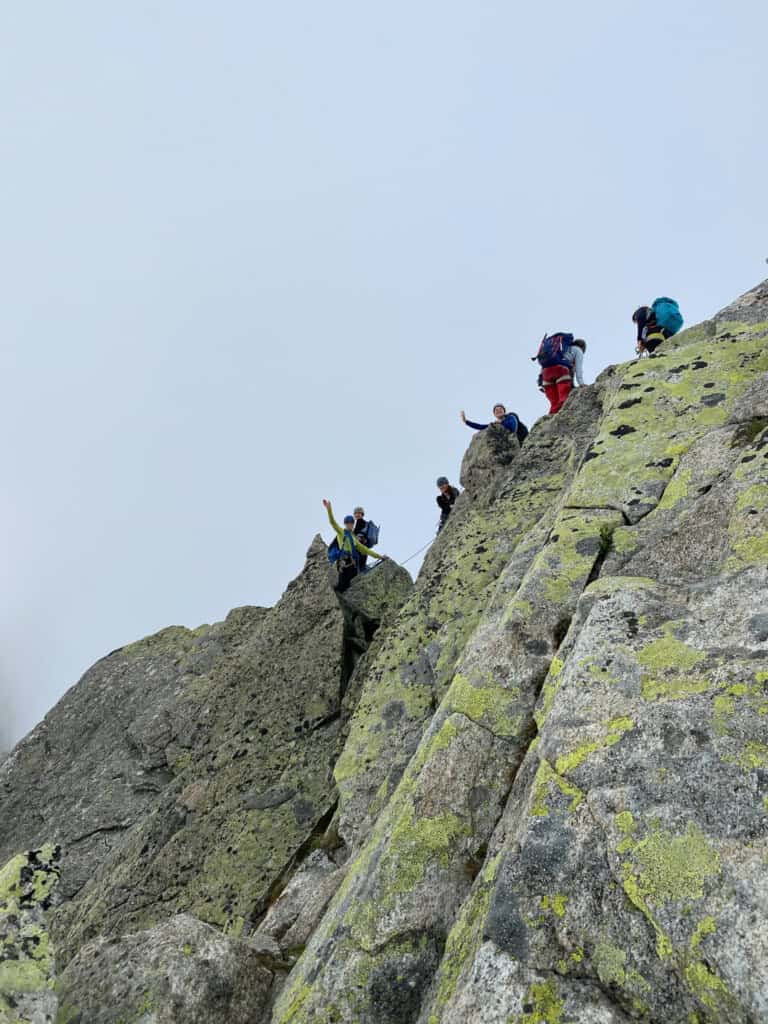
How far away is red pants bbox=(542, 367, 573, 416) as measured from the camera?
916 inches

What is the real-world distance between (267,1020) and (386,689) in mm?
6732

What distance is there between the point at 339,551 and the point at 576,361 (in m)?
9.96

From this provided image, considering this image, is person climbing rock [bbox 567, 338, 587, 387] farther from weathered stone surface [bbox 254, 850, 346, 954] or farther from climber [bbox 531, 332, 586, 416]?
weathered stone surface [bbox 254, 850, 346, 954]

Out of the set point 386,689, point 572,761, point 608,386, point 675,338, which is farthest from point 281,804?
point 675,338

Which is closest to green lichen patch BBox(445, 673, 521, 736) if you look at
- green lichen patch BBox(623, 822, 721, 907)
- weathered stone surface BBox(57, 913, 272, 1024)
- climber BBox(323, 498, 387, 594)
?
green lichen patch BBox(623, 822, 721, 907)

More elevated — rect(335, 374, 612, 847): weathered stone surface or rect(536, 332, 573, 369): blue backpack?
rect(536, 332, 573, 369): blue backpack

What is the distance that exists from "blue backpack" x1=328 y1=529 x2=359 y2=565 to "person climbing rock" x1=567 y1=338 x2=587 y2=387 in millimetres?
8907

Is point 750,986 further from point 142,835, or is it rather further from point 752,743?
point 142,835

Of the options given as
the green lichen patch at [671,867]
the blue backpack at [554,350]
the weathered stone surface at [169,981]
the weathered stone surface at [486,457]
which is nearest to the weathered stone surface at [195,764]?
the weathered stone surface at [169,981]

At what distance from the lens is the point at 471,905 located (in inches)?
272

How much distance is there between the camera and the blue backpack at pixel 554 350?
2356 cm

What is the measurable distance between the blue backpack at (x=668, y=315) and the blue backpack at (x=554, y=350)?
324 centimetres

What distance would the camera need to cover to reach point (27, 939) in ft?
26.1

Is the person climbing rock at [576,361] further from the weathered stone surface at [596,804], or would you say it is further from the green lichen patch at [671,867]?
the green lichen patch at [671,867]
